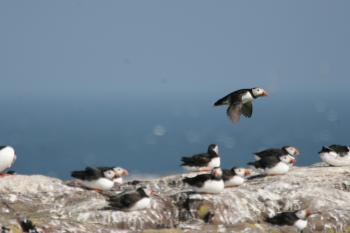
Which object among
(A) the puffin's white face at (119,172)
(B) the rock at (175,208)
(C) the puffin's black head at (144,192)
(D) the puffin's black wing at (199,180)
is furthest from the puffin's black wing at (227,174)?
(A) the puffin's white face at (119,172)

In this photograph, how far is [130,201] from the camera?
20.4 metres

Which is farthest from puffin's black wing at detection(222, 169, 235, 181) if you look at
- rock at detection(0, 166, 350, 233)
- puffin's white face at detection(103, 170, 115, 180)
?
puffin's white face at detection(103, 170, 115, 180)

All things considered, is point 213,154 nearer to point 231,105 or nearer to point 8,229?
point 231,105

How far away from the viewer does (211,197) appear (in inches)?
856

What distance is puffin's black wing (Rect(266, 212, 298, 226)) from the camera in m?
20.8

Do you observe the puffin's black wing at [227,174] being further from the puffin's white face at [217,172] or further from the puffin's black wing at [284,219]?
the puffin's black wing at [284,219]

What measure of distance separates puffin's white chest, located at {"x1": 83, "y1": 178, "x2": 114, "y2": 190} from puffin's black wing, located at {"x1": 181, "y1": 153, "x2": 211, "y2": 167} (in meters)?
4.34

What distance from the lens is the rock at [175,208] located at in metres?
20.0

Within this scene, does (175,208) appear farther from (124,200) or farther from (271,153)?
(271,153)

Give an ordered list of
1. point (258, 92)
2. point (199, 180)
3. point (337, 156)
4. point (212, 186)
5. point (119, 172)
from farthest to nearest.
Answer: point (337, 156) < point (258, 92) < point (119, 172) < point (199, 180) < point (212, 186)

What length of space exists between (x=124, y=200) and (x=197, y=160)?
651 cm

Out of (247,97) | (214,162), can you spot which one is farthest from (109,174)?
(247,97)

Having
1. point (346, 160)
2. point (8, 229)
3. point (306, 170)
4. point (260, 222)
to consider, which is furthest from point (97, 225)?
point (346, 160)

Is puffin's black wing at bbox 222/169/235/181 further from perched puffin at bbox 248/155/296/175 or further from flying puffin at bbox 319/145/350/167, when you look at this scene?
flying puffin at bbox 319/145/350/167
